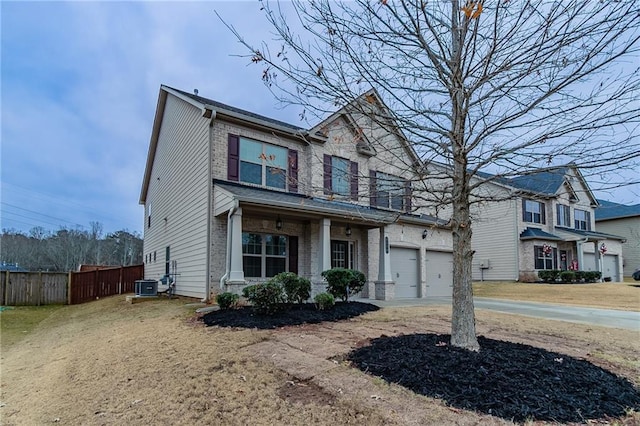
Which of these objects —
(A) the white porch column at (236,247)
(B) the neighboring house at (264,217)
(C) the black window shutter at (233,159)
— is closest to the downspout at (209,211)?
(B) the neighboring house at (264,217)

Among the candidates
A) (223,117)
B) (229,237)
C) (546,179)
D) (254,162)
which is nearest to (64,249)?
(254,162)

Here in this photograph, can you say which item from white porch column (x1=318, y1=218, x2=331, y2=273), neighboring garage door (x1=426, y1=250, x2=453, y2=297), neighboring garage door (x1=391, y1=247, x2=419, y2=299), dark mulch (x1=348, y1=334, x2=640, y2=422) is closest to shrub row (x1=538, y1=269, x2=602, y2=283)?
neighboring garage door (x1=426, y1=250, x2=453, y2=297)

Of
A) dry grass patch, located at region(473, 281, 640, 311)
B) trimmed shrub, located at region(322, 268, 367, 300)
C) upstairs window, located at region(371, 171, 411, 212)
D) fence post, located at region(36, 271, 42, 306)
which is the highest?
upstairs window, located at region(371, 171, 411, 212)

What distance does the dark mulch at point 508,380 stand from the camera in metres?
3.35

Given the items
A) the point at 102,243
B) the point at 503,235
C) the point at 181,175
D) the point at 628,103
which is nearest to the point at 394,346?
the point at 628,103

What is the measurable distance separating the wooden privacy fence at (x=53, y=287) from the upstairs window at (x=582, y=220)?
1268 inches

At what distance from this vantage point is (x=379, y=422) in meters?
3.20

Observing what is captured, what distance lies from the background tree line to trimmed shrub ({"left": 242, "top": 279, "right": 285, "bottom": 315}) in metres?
43.1

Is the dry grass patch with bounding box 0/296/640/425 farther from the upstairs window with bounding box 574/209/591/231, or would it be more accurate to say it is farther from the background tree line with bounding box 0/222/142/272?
the background tree line with bounding box 0/222/142/272

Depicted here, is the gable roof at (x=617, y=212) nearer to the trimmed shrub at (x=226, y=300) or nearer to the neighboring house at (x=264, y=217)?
the neighboring house at (x=264, y=217)

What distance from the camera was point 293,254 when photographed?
41.5 ft

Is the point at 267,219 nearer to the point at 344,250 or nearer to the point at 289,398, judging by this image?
→ the point at 344,250

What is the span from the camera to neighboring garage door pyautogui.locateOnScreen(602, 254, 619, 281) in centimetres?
2823

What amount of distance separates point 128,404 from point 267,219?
8319mm
